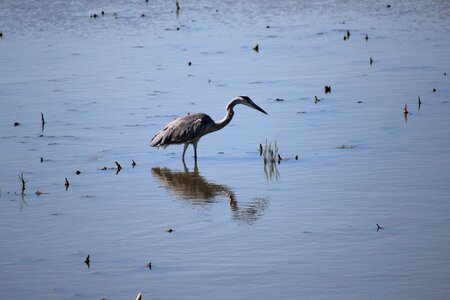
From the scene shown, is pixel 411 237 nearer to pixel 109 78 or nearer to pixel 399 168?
pixel 399 168

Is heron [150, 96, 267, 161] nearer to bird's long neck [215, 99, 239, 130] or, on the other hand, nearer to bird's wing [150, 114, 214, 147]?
bird's wing [150, 114, 214, 147]

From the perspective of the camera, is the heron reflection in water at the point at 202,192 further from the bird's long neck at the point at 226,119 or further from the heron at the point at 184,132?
the bird's long neck at the point at 226,119

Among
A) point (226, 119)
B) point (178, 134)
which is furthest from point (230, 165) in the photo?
point (226, 119)

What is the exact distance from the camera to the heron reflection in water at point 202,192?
35.3ft

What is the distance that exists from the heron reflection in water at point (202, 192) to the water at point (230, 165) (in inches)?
1.3

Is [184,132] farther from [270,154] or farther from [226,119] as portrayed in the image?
[270,154]

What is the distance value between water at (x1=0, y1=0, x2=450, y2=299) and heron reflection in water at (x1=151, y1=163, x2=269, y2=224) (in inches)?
1.3

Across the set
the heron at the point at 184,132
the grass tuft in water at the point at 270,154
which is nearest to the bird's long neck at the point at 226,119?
the heron at the point at 184,132

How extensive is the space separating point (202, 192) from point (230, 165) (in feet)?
3.23

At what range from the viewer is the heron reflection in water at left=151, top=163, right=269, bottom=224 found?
1076 cm

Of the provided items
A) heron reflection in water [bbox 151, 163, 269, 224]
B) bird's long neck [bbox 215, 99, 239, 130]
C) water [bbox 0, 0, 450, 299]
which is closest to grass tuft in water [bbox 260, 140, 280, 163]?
water [bbox 0, 0, 450, 299]

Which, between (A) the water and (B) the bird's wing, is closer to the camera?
(A) the water

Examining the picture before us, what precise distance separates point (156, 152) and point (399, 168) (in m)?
3.66

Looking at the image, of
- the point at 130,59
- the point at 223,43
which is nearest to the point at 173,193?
the point at 130,59
